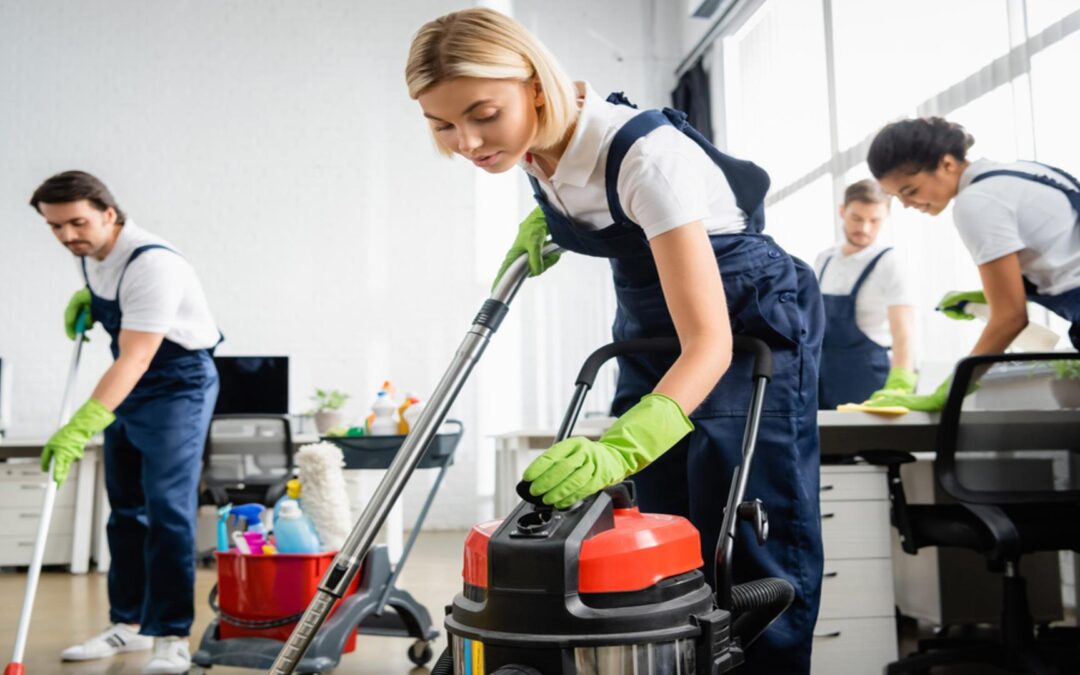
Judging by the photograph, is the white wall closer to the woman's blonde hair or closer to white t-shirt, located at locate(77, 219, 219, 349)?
white t-shirt, located at locate(77, 219, 219, 349)

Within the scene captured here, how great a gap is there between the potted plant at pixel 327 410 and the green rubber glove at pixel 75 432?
2967 millimetres

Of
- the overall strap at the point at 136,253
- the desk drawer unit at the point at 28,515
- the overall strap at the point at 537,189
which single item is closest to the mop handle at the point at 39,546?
the overall strap at the point at 136,253

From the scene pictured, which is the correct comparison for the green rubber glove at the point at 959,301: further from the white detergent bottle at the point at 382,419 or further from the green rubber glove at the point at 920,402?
the white detergent bottle at the point at 382,419

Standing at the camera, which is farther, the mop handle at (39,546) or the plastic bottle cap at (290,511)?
the plastic bottle cap at (290,511)

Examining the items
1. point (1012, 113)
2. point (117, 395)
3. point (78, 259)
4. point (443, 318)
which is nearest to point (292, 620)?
point (117, 395)

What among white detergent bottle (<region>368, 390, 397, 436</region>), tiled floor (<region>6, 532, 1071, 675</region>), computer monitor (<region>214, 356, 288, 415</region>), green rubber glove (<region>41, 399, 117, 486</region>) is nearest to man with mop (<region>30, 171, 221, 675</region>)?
green rubber glove (<region>41, 399, 117, 486</region>)

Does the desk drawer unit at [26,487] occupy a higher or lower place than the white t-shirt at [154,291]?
lower

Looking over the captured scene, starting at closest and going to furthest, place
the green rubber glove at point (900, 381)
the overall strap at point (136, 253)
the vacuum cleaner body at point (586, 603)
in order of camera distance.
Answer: the vacuum cleaner body at point (586, 603), the overall strap at point (136, 253), the green rubber glove at point (900, 381)

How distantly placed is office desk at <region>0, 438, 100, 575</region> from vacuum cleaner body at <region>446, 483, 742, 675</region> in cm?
436

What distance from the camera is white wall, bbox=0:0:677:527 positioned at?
6137mm

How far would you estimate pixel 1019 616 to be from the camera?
82.9 inches

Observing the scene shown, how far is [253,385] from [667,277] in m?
4.47

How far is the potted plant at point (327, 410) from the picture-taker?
5609mm

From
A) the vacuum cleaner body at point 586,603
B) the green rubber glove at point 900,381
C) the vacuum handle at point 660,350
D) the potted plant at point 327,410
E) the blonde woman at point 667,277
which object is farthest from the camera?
the potted plant at point 327,410
